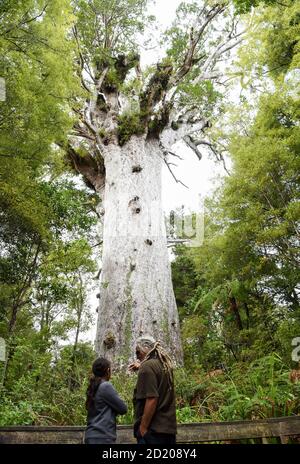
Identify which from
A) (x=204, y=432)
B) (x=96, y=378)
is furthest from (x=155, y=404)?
(x=204, y=432)

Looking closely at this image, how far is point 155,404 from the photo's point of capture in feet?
7.86

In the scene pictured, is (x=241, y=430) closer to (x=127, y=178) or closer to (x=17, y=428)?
(x=17, y=428)

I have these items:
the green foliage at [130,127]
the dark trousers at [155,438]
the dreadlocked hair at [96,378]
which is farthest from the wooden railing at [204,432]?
the green foliage at [130,127]

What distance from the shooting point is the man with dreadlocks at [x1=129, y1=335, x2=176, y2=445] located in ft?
7.77

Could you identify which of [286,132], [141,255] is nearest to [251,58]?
[286,132]

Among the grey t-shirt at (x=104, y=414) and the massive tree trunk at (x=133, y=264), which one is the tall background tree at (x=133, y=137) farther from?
the grey t-shirt at (x=104, y=414)

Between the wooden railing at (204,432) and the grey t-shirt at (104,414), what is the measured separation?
1.78ft

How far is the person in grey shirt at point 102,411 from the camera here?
8.13 feet

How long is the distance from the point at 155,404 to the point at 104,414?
1.19 feet

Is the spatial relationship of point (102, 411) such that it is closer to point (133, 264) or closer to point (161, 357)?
point (161, 357)

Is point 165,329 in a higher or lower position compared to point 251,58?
lower
